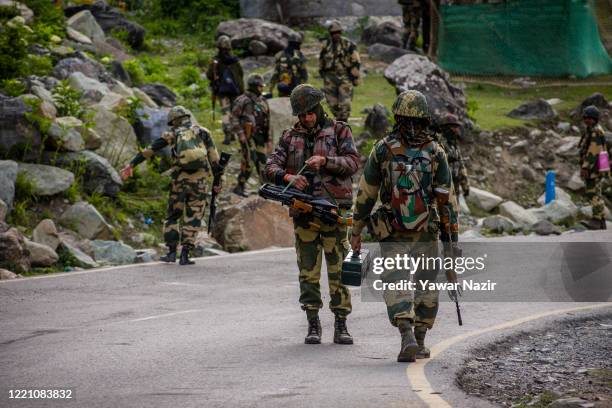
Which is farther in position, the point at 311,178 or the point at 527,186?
the point at 527,186

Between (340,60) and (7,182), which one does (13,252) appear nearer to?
(7,182)

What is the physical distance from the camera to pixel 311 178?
10.1 meters

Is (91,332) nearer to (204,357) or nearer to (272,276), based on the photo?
(204,357)

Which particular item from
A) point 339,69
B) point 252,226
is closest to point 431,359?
point 252,226

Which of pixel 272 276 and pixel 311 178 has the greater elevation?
pixel 311 178

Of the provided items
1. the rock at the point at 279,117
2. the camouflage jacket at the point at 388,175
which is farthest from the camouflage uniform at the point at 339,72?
the camouflage jacket at the point at 388,175

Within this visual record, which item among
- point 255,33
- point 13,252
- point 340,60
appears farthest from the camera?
point 255,33

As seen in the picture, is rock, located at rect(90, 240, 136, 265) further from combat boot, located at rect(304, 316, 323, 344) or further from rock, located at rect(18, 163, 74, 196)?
combat boot, located at rect(304, 316, 323, 344)

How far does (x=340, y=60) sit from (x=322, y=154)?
12586 mm

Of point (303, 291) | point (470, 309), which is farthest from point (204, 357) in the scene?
point (470, 309)

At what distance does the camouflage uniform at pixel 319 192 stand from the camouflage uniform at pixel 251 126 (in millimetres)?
10366

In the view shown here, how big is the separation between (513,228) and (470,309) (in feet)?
29.0

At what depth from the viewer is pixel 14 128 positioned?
18.4 m

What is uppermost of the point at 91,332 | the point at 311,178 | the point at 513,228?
the point at 311,178
